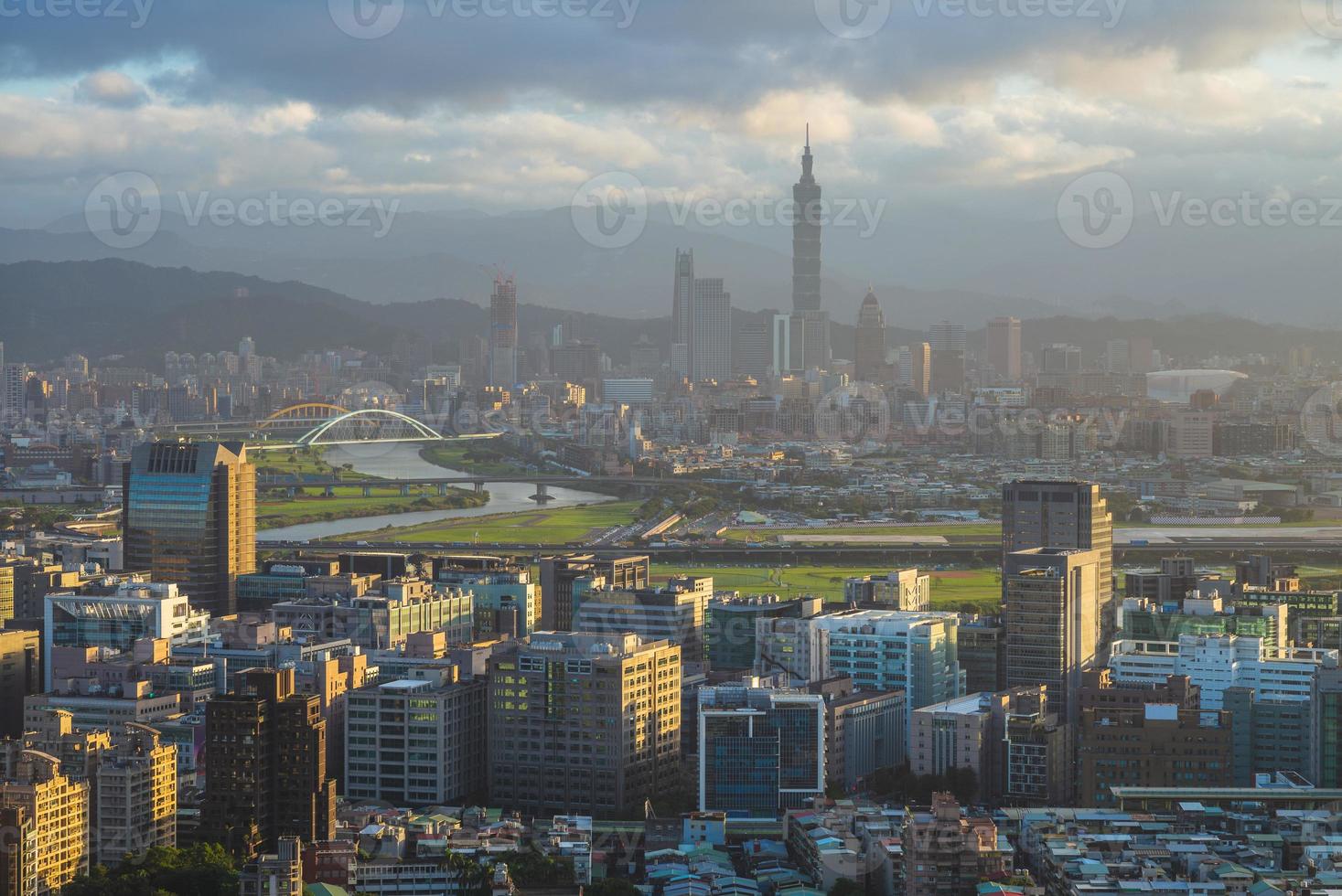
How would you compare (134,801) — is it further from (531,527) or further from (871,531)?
(531,527)

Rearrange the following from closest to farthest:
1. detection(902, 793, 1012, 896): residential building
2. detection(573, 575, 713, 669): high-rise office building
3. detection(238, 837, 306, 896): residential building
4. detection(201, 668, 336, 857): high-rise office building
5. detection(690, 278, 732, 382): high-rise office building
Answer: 1. detection(238, 837, 306, 896): residential building
2. detection(902, 793, 1012, 896): residential building
3. detection(201, 668, 336, 857): high-rise office building
4. detection(573, 575, 713, 669): high-rise office building
5. detection(690, 278, 732, 382): high-rise office building

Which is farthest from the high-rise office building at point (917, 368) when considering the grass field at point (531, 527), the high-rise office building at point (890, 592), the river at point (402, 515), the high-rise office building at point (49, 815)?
the high-rise office building at point (49, 815)

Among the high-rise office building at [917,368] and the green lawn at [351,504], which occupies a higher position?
the high-rise office building at [917,368]

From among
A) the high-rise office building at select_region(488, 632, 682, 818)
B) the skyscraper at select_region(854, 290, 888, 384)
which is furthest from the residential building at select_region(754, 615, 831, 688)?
the skyscraper at select_region(854, 290, 888, 384)

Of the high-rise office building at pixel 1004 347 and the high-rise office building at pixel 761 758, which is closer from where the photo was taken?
the high-rise office building at pixel 761 758

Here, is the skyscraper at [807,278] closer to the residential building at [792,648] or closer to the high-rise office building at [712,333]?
the high-rise office building at [712,333]

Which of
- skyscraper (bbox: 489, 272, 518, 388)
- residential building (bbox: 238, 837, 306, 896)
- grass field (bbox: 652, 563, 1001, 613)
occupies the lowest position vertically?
residential building (bbox: 238, 837, 306, 896)

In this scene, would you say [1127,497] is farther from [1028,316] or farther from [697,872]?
[1028,316]

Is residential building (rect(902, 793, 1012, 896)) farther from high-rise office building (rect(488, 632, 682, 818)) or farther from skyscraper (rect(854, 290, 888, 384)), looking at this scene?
skyscraper (rect(854, 290, 888, 384))
